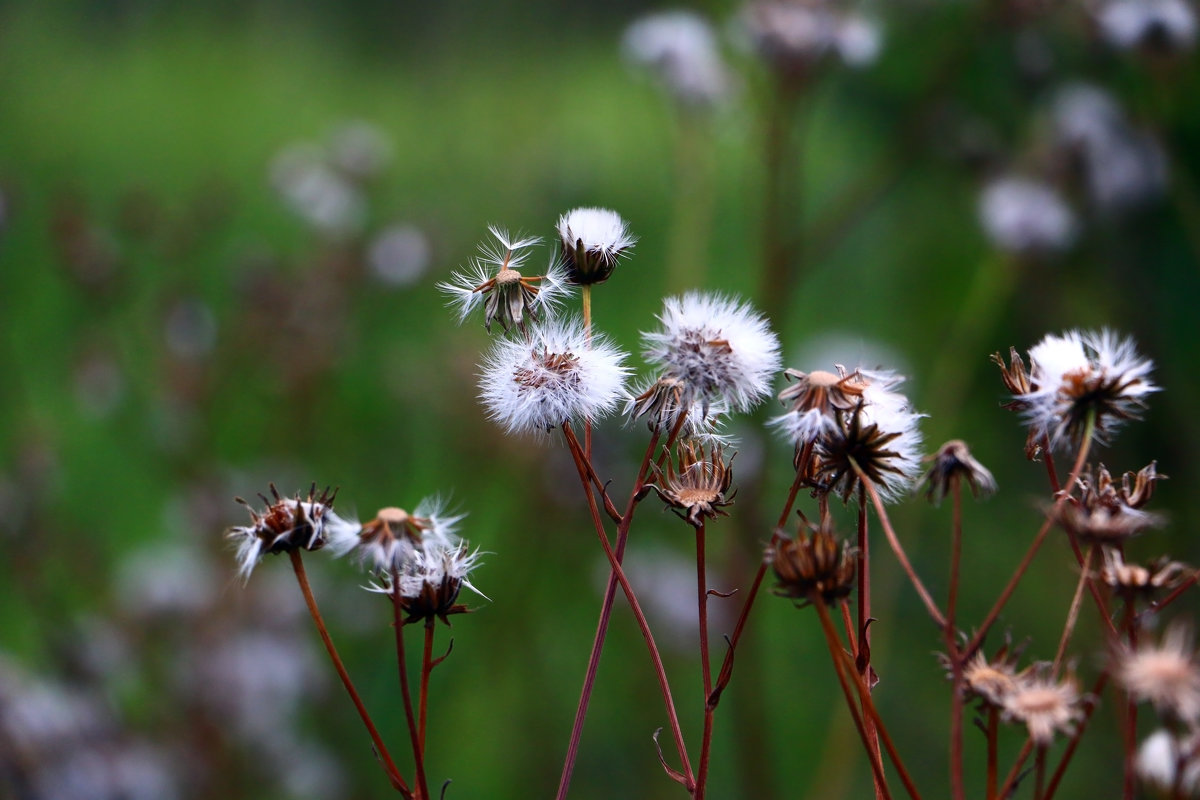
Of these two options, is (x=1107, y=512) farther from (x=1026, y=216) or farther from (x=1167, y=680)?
(x=1026, y=216)

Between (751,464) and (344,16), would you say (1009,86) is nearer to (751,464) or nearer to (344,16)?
(751,464)

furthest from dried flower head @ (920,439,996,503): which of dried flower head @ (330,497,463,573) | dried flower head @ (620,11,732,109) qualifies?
dried flower head @ (620,11,732,109)

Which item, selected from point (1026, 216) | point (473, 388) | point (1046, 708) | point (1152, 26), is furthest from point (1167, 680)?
point (473, 388)

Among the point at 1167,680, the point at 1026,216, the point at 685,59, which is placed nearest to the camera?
the point at 1167,680

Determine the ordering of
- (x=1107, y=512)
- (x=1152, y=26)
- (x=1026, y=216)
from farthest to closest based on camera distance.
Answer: (x=1026, y=216), (x=1152, y=26), (x=1107, y=512)

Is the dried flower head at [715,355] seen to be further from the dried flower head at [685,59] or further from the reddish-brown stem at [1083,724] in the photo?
the dried flower head at [685,59]

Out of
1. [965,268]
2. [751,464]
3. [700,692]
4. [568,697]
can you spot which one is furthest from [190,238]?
[965,268]

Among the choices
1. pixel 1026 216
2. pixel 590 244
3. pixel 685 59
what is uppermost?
pixel 685 59
